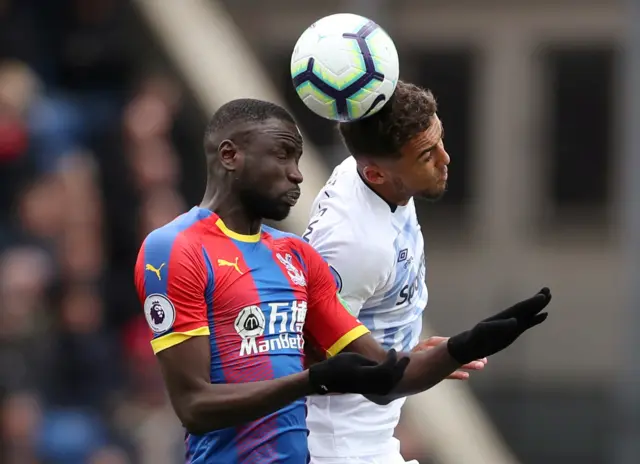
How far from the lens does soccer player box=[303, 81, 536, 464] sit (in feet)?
15.7

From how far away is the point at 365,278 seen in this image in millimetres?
4789

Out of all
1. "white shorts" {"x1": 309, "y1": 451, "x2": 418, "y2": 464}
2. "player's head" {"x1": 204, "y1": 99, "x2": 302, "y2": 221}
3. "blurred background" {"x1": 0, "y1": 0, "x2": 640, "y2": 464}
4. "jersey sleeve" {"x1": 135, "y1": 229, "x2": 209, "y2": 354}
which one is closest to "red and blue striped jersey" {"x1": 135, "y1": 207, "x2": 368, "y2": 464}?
"jersey sleeve" {"x1": 135, "y1": 229, "x2": 209, "y2": 354}

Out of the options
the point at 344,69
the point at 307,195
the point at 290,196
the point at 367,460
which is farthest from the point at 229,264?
the point at 307,195

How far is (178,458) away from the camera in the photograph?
9703 mm

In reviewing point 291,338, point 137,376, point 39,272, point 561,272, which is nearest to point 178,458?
point 137,376

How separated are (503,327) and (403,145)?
0.92 m

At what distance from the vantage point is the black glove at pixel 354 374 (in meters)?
4.03

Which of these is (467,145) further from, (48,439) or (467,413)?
(48,439)

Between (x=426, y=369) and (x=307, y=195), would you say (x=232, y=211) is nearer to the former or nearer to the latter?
(x=426, y=369)

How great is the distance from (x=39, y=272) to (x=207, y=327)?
17.7ft

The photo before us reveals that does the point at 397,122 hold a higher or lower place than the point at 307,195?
lower

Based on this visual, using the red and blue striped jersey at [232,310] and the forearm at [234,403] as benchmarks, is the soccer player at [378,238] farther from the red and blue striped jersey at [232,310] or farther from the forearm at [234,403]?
the forearm at [234,403]

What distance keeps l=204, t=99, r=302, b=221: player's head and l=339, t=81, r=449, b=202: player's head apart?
41cm

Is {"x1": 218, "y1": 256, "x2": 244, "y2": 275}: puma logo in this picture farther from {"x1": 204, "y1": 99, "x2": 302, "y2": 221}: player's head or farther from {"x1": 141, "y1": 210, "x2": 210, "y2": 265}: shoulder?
{"x1": 204, "y1": 99, "x2": 302, "y2": 221}: player's head
